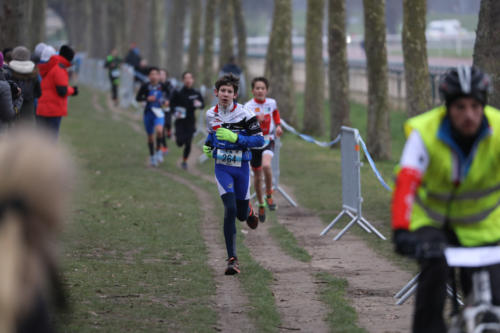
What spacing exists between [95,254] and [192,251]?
1.15 metres

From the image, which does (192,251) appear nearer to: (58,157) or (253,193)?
(253,193)

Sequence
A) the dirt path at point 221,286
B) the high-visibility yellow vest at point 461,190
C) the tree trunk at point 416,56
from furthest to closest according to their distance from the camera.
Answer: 1. the tree trunk at point 416,56
2. the dirt path at point 221,286
3. the high-visibility yellow vest at point 461,190

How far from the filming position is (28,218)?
3.40m

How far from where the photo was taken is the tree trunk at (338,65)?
23266mm

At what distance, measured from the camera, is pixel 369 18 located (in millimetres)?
20109

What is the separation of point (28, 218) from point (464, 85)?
2.45 m

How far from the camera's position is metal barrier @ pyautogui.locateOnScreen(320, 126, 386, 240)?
40.3ft

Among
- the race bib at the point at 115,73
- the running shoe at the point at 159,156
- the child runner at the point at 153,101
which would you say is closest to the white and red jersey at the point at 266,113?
the child runner at the point at 153,101

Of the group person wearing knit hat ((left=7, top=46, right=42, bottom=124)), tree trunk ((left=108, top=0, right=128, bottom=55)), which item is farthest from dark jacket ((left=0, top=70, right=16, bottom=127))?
tree trunk ((left=108, top=0, right=128, bottom=55))

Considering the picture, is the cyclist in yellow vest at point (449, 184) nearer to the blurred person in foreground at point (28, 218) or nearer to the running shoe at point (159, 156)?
the blurred person in foreground at point (28, 218)

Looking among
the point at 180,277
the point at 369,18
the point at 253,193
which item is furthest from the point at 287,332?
the point at 369,18

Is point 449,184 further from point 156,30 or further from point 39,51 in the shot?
point 156,30

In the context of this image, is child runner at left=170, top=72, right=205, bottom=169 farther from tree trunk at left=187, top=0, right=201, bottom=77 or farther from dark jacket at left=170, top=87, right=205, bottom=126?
tree trunk at left=187, top=0, right=201, bottom=77

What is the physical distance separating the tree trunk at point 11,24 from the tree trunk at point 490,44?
10.1 m
